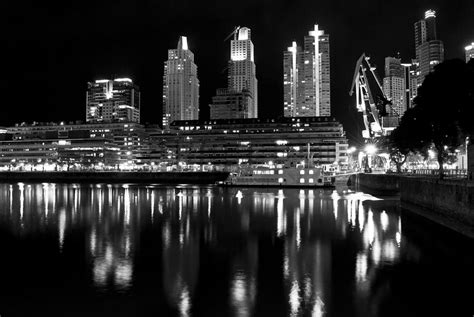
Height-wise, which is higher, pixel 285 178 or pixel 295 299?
pixel 285 178

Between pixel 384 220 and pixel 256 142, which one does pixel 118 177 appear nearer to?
pixel 256 142

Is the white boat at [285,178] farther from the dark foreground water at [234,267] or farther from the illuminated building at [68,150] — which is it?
the illuminated building at [68,150]

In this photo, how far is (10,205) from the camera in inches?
2094

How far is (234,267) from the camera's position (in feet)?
70.8

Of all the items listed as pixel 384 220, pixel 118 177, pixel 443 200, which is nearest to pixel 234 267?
pixel 443 200

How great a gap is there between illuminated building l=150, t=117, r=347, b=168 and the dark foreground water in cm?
11208

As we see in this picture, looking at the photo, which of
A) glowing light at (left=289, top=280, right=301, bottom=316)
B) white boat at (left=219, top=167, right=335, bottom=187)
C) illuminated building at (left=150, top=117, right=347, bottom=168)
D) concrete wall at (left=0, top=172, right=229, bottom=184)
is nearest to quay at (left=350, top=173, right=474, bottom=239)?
glowing light at (left=289, top=280, right=301, bottom=316)

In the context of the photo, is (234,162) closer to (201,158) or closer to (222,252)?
(201,158)

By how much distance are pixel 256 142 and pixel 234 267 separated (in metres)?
135

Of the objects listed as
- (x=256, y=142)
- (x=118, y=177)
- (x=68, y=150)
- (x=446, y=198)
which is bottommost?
(x=118, y=177)

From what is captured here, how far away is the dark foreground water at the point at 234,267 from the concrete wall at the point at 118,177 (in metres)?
81.8

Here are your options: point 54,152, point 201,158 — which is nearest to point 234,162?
point 201,158

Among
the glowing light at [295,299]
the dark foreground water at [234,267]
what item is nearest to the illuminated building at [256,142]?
the dark foreground water at [234,267]

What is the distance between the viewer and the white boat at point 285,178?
3647 inches
